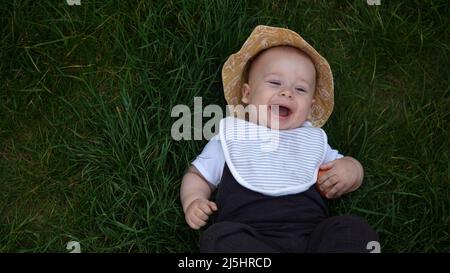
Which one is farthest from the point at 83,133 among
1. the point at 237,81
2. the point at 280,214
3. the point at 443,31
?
the point at 443,31

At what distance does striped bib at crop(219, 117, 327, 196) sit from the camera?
2391 millimetres

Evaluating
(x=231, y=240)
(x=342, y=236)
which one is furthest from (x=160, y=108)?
(x=342, y=236)

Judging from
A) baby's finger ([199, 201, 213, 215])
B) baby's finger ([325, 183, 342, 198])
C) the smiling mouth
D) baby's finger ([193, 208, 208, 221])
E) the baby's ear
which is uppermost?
the baby's ear

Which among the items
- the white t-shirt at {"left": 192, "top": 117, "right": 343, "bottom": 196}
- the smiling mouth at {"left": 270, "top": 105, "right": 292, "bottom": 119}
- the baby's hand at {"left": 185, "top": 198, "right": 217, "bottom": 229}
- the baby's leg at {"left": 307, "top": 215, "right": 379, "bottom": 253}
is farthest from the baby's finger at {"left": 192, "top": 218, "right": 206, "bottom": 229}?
the smiling mouth at {"left": 270, "top": 105, "right": 292, "bottom": 119}

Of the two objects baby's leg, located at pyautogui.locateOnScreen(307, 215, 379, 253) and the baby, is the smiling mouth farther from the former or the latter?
baby's leg, located at pyautogui.locateOnScreen(307, 215, 379, 253)

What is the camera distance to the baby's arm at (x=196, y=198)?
2340mm

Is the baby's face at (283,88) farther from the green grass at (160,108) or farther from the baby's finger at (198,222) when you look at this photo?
the baby's finger at (198,222)

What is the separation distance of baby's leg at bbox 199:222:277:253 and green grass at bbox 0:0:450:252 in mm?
328

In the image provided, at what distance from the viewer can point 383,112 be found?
2770 mm

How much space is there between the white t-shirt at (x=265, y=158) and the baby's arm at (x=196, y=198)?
0.11 ft

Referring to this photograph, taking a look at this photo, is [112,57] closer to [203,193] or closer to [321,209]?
[203,193]

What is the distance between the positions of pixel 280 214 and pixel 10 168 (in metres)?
1.26

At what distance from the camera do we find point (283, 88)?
8.03 feet
